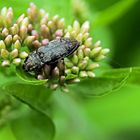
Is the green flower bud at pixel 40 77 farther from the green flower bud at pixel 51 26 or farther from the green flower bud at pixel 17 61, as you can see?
the green flower bud at pixel 51 26

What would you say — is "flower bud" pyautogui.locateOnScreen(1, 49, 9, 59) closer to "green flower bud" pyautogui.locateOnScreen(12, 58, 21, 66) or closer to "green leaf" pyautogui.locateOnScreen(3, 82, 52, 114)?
"green flower bud" pyautogui.locateOnScreen(12, 58, 21, 66)

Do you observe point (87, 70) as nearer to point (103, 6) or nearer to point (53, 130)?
point (53, 130)

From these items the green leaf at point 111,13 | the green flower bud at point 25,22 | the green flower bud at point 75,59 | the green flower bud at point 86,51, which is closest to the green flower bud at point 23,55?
the green flower bud at point 25,22

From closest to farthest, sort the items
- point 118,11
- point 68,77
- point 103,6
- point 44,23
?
point 68,77
point 44,23
point 118,11
point 103,6

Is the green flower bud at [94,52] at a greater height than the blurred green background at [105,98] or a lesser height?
greater

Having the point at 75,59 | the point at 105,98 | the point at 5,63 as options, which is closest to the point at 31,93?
the point at 5,63

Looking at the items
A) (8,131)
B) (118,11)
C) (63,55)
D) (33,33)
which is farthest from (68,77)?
(118,11)

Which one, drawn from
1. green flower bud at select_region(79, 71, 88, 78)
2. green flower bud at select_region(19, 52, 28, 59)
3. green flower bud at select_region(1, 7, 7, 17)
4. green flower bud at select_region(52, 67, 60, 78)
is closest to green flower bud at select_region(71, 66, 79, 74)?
green flower bud at select_region(79, 71, 88, 78)
